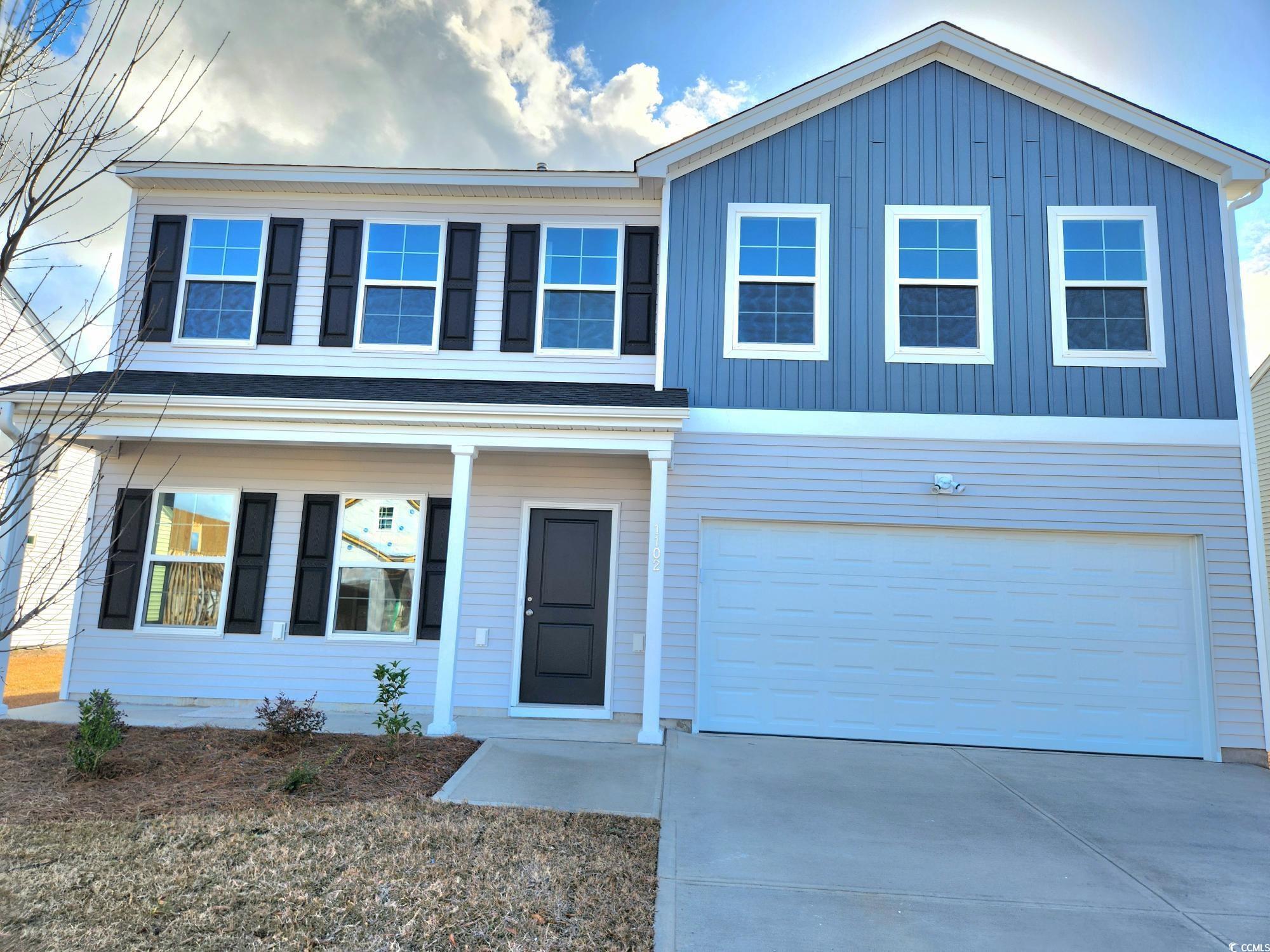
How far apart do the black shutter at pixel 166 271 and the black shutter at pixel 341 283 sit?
163 cm

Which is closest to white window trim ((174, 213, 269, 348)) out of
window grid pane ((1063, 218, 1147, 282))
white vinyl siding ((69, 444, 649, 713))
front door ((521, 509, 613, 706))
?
white vinyl siding ((69, 444, 649, 713))

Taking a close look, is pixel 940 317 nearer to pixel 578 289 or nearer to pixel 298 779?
pixel 578 289

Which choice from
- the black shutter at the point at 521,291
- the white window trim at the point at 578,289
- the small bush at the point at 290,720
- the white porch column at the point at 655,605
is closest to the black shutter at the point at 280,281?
the black shutter at the point at 521,291

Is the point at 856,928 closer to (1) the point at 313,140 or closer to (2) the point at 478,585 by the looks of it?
(2) the point at 478,585

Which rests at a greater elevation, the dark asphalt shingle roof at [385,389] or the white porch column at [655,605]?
the dark asphalt shingle roof at [385,389]

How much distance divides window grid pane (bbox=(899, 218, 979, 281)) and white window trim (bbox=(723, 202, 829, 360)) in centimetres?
80

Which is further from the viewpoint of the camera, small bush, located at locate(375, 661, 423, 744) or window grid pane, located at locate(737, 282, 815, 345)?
window grid pane, located at locate(737, 282, 815, 345)

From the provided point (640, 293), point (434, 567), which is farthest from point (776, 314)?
point (434, 567)

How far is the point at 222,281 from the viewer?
8641 mm

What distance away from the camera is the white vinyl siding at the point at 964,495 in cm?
739

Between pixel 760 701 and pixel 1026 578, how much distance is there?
2834 millimetres

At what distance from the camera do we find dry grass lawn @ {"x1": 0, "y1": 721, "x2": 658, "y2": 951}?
3430 mm

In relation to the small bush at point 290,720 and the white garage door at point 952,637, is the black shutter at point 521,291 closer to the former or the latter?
the white garage door at point 952,637

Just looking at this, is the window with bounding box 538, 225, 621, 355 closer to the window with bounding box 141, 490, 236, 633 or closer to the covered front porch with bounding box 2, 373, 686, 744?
the covered front porch with bounding box 2, 373, 686, 744
